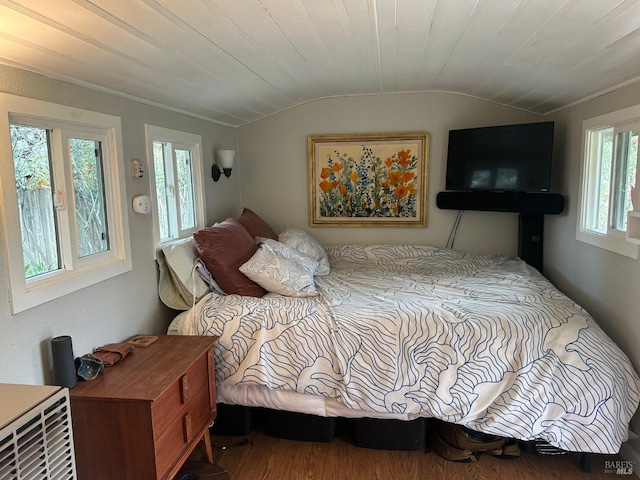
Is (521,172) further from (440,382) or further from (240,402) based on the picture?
(240,402)

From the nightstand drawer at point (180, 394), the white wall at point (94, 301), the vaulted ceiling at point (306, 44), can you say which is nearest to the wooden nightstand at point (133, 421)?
the nightstand drawer at point (180, 394)

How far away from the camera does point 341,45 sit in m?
2.14

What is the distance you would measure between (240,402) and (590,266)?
85.6 inches

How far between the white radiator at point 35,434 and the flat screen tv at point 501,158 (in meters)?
3.00

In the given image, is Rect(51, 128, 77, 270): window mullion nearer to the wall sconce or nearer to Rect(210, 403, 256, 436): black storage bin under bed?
Rect(210, 403, 256, 436): black storage bin under bed

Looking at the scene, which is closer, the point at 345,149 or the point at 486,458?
the point at 486,458

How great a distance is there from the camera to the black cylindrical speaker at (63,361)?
1.64 m

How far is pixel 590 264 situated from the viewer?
8.71 feet

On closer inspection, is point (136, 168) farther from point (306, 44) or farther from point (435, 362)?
point (435, 362)

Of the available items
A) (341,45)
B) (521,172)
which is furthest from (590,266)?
(341,45)

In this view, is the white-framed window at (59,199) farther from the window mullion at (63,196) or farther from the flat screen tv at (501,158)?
the flat screen tv at (501,158)

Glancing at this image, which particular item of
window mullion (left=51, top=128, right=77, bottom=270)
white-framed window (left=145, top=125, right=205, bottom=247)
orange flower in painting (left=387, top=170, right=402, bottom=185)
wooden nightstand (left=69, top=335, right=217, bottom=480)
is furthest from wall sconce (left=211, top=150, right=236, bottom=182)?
wooden nightstand (left=69, top=335, right=217, bottom=480)

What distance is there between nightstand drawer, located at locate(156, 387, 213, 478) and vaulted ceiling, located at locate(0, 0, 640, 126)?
142 centimetres

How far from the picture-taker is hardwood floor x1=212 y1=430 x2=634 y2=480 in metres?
2.18
